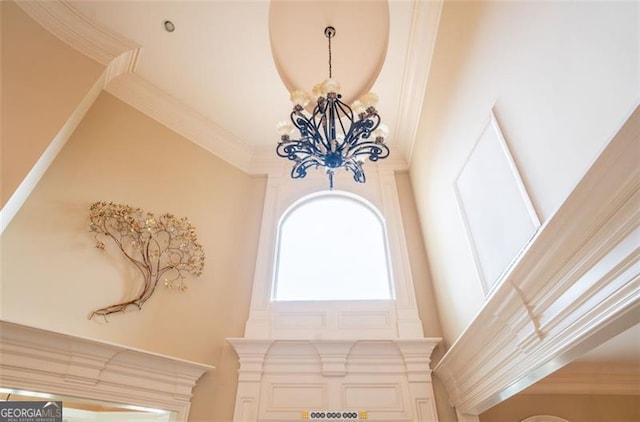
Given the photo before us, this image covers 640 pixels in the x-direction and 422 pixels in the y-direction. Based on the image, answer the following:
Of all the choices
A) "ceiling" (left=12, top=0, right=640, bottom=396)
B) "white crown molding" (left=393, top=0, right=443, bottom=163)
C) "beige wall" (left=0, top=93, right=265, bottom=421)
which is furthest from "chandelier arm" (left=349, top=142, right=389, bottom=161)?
"beige wall" (left=0, top=93, right=265, bottom=421)

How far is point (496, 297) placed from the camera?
2.18 metres

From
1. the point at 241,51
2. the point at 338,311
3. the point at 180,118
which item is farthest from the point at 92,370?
the point at 241,51

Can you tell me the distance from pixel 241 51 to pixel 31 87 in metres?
2.09

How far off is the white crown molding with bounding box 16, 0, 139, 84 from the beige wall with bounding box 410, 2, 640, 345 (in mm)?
3468

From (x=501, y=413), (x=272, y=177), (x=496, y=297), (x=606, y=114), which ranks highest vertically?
(x=272, y=177)

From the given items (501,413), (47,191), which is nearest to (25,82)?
(47,191)

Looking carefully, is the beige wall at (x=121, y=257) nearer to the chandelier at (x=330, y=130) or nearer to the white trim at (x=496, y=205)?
the chandelier at (x=330, y=130)

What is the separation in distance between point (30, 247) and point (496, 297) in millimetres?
Answer: 3594

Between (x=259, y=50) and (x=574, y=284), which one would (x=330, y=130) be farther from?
(x=259, y=50)

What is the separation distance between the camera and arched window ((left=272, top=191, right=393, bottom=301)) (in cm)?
414

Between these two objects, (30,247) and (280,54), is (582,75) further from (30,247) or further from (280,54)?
(30,247)

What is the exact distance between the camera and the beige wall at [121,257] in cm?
289

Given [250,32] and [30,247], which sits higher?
[250,32]

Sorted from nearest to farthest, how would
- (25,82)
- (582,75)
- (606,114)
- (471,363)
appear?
1. (606,114)
2. (582,75)
3. (471,363)
4. (25,82)
